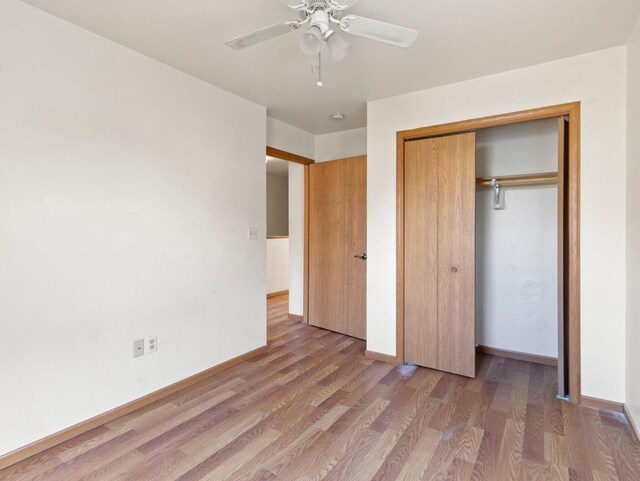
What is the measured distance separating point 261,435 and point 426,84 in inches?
112

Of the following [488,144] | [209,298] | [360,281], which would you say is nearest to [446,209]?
[488,144]

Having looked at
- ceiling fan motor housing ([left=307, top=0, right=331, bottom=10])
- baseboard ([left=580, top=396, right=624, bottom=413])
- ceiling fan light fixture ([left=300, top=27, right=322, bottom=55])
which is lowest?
baseboard ([left=580, top=396, right=624, bottom=413])

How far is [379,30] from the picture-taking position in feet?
5.29

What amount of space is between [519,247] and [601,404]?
1371mm

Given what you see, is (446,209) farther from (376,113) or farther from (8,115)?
(8,115)

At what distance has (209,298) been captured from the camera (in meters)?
2.89

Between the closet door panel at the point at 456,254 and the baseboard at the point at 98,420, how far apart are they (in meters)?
1.90

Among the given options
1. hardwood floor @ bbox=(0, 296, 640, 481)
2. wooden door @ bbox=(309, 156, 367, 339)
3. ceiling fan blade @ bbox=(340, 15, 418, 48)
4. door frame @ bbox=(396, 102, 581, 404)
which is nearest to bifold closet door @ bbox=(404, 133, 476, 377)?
hardwood floor @ bbox=(0, 296, 640, 481)

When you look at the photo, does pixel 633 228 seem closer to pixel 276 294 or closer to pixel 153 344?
pixel 153 344

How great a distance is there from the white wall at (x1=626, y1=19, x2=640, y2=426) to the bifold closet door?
0.93 meters

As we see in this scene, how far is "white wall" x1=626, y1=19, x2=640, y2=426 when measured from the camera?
2008mm

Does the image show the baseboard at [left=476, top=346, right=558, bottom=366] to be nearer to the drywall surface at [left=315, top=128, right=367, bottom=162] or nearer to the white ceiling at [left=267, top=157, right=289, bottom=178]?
the drywall surface at [left=315, top=128, right=367, bottom=162]

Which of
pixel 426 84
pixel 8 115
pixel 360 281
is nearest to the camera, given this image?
pixel 8 115

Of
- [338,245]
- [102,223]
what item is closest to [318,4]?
[102,223]
